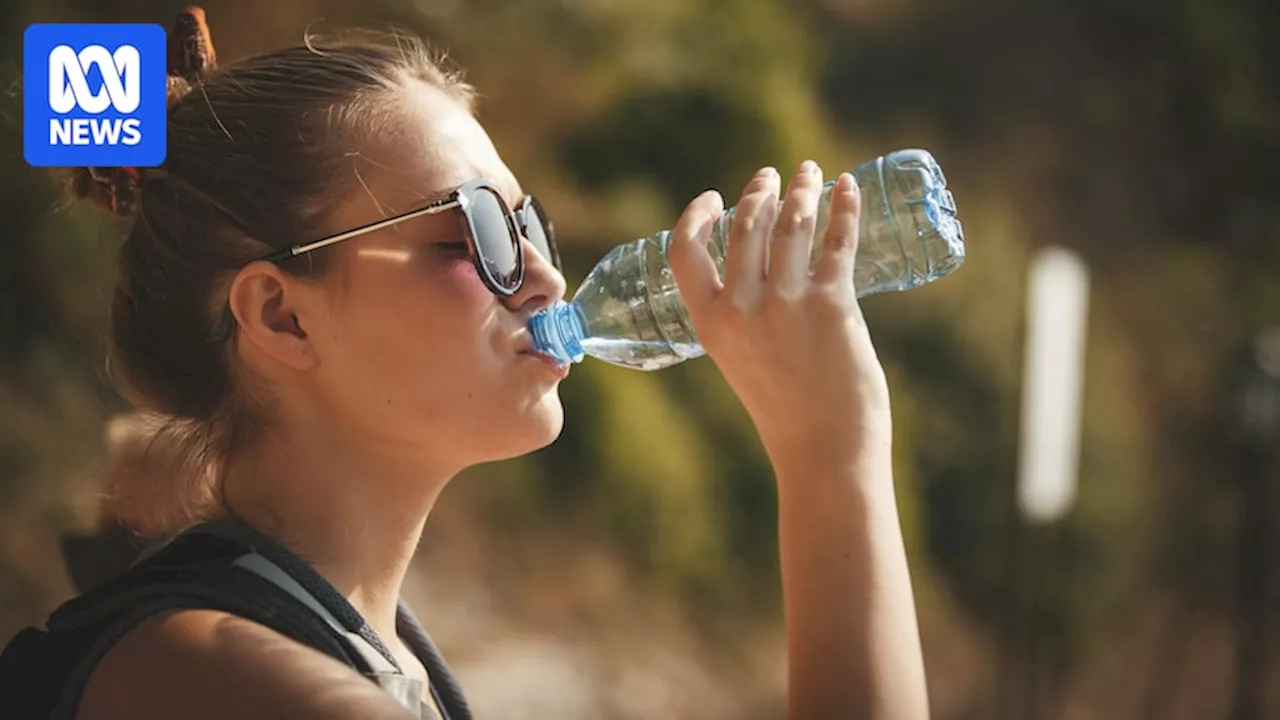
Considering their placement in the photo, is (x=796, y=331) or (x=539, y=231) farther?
(x=539, y=231)

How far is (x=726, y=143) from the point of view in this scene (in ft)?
12.3

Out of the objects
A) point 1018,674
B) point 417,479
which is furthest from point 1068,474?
point 417,479

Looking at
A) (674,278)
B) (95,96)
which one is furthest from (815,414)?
(95,96)

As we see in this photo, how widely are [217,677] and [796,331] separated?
1.43ft

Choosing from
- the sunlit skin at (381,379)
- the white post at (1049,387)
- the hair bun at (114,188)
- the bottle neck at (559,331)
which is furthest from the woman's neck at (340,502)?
the white post at (1049,387)

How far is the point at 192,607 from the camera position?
871mm

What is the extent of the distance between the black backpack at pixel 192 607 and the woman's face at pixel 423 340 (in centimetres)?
14

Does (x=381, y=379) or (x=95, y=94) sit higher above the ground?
(x=95, y=94)

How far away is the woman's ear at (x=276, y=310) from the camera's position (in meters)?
1.04

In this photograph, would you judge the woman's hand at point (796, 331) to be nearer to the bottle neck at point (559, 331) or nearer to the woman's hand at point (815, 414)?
the woman's hand at point (815, 414)

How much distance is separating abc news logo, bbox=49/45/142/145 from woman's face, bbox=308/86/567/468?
0.89 ft

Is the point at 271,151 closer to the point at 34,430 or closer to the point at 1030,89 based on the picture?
the point at 34,430

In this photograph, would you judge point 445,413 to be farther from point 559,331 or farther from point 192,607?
point 192,607

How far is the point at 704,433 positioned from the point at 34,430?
1735 millimetres
